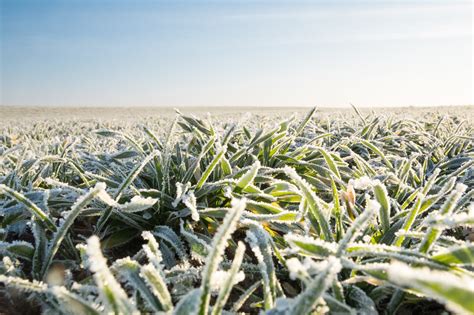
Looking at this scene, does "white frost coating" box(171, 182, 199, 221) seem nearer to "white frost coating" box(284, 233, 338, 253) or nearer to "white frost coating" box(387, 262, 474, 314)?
"white frost coating" box(284, 233, 338, 253)

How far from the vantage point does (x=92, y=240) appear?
620 mm

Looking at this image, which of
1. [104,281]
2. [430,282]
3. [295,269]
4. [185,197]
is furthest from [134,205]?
[430,282]

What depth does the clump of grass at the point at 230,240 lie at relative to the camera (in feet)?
2.35

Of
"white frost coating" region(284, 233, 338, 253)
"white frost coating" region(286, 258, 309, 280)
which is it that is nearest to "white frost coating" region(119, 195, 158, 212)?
"white frost coating" region(284, 233, 338, 253)

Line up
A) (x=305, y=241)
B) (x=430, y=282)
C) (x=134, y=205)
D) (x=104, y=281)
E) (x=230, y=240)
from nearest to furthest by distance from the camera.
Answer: (x=430, y=282)
(x=104, y=281)
(x=305, y=241)
(x=134, y=205)
(x=230, y=240)

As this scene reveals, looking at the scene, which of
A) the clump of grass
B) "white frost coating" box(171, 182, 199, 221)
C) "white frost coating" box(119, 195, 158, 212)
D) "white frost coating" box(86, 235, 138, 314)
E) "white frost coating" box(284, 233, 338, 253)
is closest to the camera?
"white frost coating" box(86, 235, 138, 314)

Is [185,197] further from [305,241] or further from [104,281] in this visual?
[104,281]

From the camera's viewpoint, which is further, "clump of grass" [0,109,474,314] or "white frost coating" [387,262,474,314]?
"clump of grass" [0,109,474,314]

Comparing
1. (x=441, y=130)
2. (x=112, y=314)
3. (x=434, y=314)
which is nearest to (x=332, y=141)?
(x=441, y=130)

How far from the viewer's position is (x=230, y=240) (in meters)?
1.36

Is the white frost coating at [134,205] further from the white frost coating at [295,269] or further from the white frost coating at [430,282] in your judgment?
the white frost coating at [430,282]

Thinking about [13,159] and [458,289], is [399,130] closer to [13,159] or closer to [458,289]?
[13,159]

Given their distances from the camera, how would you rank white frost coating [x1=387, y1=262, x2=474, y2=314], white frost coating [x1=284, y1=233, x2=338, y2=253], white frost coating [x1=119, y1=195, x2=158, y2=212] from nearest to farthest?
white frost coating [x1=387, y1=262, x2=474, y2=314]
white frost coating [x1=284, y1=233, x2=338, y2=253]
white frost coating [x1=119, y1=195, x2=158, y2=212]

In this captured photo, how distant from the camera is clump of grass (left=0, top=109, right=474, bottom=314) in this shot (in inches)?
28.2
